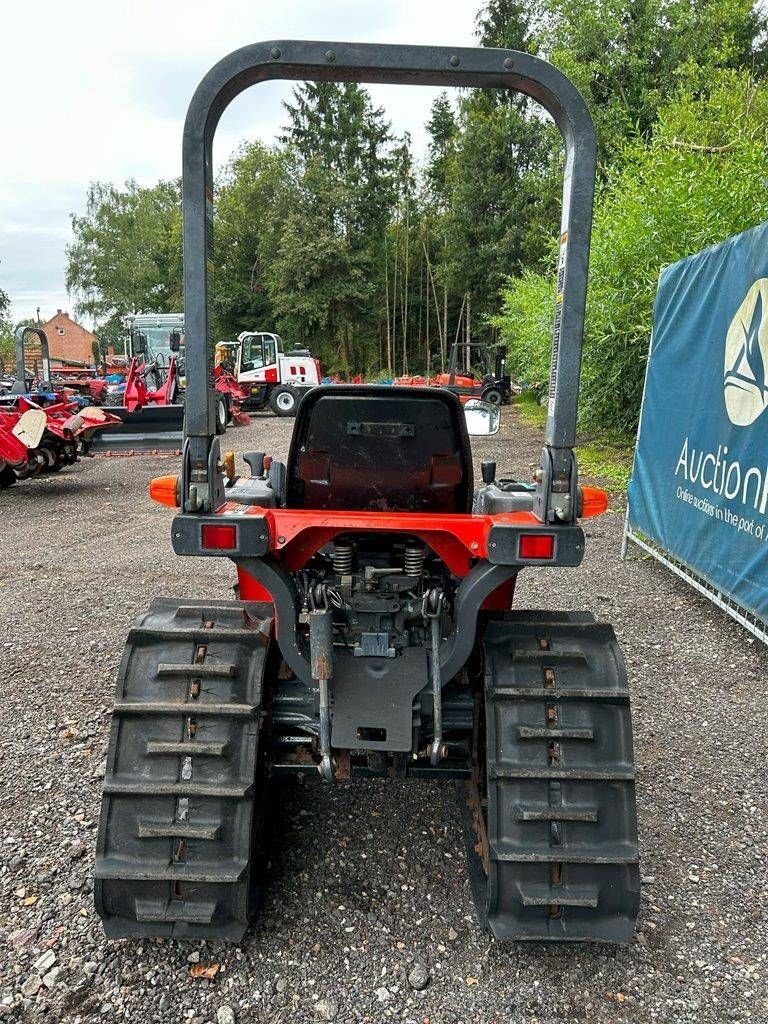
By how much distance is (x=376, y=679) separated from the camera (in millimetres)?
2113

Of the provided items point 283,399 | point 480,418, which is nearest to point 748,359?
point 480,418

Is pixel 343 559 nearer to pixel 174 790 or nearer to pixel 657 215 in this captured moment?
pixel 174 790

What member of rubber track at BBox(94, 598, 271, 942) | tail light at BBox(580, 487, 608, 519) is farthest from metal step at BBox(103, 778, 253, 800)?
tail light at BBox(580, 487, 608, 519)

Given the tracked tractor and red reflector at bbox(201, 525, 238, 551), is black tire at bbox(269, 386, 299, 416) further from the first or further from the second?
red reflector at bbox(201, 525, 238, 551)

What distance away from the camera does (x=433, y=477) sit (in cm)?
255

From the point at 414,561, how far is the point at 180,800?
3.09 ft

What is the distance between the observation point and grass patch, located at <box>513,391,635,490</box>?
912 cm

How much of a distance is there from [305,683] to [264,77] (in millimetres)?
1635

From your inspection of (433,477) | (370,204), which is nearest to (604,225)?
(433,477)

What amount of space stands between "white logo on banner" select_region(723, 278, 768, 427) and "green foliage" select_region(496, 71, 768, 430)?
4.17m

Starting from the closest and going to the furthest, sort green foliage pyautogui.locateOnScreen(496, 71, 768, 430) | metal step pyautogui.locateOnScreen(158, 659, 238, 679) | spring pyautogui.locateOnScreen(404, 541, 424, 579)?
metal step pyautogui.locateOnScreen(158, 659, 238, 679), spring pyautogui.locateOnScreen(404, 541, 424, 579), green foliage pyautogui.locateOnScreen(496, 71, 768, 430)

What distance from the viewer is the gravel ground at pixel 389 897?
193cm

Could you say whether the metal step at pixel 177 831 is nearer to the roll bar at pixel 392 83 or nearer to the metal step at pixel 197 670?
the metal step at pixel 197 670

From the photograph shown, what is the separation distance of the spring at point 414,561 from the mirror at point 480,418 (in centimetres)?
55
